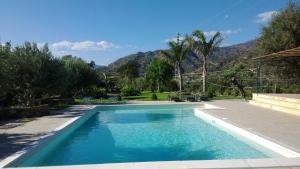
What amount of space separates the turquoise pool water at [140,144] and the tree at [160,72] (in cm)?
2108

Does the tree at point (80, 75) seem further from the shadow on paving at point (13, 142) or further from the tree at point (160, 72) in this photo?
the shadow on paving at point (13, 142)

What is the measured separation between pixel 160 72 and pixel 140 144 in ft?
92.2

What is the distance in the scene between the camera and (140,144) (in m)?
11.3

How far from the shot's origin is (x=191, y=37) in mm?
Result: 31469

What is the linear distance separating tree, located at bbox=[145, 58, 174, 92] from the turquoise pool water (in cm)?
2108

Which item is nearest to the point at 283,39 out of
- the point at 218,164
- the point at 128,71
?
Result: the point at 218,164

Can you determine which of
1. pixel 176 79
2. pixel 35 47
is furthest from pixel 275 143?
pixel 176 79

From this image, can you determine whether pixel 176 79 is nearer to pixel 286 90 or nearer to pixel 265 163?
pixel 286 90

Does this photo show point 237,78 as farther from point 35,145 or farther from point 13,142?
point 35,145

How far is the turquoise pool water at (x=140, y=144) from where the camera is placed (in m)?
9.19

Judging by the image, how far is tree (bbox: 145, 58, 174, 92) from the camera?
128ft

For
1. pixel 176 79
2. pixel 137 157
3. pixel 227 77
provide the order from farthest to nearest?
pixel 176 79, pixel 227 77, pixel 137 157

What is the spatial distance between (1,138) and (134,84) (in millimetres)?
35780

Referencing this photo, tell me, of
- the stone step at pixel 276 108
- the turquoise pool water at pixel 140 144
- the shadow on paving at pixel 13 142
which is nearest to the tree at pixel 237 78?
the stone step at pixel 276 108
